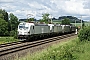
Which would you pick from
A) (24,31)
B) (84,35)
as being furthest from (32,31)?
(84,35)

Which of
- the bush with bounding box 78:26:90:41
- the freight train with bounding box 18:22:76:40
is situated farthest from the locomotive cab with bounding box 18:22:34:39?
the bush with bounding box 78:26:90:41

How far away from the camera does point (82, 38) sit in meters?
34.2

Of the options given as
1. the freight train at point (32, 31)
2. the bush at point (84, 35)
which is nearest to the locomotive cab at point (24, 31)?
the freight train at point (32, 31)

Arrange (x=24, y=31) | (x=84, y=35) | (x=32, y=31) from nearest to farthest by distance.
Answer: (x=84, y=35)
(x=24, y=31)
(x=32, y=31)

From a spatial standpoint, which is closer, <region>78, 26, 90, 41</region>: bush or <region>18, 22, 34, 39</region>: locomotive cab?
<region>78, 26, 90, 41</region>: bush

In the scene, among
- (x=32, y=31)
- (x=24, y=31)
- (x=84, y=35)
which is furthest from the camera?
(x=32, y=31)

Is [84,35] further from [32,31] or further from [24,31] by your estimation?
[24,31]

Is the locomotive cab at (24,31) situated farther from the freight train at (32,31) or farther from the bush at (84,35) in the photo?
the bush at (84,35)

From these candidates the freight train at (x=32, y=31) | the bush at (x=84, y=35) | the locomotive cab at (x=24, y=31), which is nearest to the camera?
the bush at (x=84, y=35)

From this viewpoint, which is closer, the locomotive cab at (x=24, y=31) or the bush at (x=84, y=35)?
the bush at (x=84, y=35)

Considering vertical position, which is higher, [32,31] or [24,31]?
[24,31]

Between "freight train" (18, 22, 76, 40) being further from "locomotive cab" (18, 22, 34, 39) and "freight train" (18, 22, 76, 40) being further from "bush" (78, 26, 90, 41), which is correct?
"bush" (78, 26, 90, 41)

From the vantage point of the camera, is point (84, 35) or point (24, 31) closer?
point (84, 35)

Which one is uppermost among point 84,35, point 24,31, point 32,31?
point 24,31
